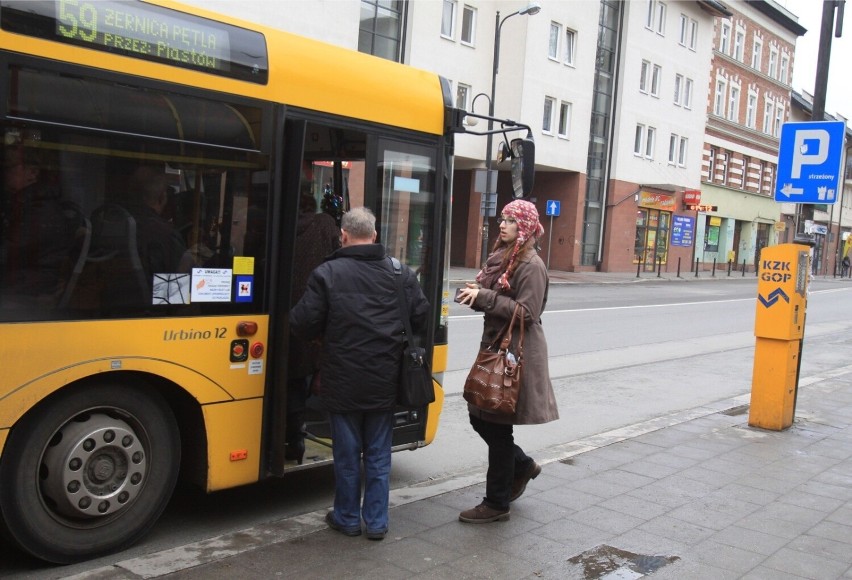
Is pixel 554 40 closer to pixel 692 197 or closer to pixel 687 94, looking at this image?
pixel 687 94

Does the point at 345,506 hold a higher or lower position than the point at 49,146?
A: lower

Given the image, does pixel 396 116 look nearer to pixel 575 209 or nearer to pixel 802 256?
pixel 802 256

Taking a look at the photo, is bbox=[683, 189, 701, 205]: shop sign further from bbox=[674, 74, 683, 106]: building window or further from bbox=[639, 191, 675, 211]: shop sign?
bbox=[674, 74, 683, 106]: building window

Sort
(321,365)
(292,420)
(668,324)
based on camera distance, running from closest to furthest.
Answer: (321,365)
(292,420)
(668,324)

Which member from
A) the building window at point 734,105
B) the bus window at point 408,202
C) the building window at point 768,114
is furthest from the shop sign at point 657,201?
the bus window at point 408,202

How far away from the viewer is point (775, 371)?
25.7 feet

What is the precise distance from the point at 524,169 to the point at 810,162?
12.9ft

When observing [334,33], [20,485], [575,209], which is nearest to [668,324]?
[334,33]

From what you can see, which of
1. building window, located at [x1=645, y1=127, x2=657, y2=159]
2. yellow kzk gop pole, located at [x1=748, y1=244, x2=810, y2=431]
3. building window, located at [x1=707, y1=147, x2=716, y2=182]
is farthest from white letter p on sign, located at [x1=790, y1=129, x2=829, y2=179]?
building window, located at [x1=707, y1=147, x2=716, y2=182]

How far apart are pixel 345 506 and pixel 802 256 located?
5.30 meters

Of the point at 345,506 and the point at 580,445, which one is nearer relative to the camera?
the point at 345,506

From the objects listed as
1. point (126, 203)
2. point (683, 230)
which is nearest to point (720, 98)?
point (683, 230)

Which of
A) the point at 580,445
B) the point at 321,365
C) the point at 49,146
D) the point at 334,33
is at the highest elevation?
the point at 334,33

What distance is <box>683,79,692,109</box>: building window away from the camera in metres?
45.4
